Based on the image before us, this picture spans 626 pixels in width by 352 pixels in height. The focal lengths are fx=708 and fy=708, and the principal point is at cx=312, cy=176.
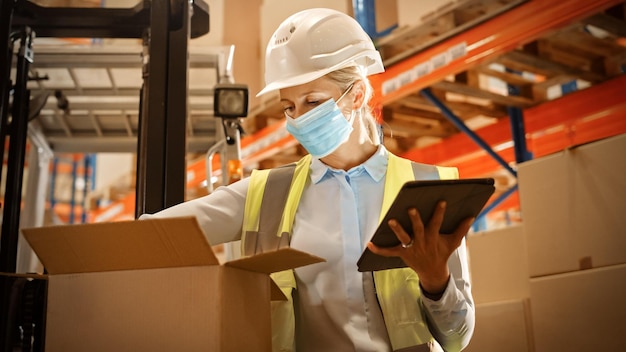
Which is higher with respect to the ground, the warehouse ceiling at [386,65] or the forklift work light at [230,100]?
the warehouse ceiling at [386,65]

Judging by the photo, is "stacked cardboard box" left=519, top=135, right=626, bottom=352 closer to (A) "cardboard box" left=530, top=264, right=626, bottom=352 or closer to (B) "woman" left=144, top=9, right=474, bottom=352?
(A) "cardboard box" left=530, top=264, right=626, bottom=352

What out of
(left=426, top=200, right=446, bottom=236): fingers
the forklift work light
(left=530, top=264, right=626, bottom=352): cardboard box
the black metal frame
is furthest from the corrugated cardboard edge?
the forklift work light

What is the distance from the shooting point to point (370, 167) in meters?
2.21

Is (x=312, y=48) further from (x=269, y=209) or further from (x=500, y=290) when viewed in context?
(x=500, y=290)

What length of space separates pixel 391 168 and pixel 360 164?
0.10m

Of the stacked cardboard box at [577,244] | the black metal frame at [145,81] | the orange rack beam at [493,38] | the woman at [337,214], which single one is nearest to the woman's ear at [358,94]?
the woman at [337,214]

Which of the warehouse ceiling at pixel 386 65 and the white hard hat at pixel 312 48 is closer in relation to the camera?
the white hard hat at pixel 312 48

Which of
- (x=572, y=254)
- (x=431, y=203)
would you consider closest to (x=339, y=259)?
(x=431, y=203)

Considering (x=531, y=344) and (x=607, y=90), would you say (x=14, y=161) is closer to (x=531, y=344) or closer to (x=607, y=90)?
(x=531, y=344)

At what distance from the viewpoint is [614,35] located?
13.4 feet

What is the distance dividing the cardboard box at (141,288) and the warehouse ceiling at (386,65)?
2.07 meters

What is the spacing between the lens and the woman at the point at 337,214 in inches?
78.7

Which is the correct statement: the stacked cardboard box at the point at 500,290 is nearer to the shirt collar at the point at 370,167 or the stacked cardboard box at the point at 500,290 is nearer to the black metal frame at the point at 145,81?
the shirt collar at the point at 370,167

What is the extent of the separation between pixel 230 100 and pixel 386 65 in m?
1.31
